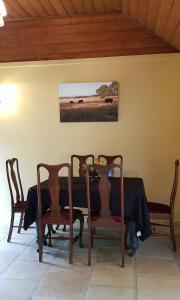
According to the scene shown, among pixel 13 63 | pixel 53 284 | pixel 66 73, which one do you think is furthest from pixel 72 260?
pixel 13 63

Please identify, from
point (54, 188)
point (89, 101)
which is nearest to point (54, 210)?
point (54, 188)

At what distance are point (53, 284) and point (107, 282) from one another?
49 centimetres

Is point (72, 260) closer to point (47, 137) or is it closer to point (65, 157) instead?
point (65, 157)

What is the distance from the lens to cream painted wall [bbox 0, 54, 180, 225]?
3.95 meters

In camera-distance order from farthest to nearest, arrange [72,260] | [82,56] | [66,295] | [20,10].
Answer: [82,56] → [20,10] → [72,260] → [66,295]

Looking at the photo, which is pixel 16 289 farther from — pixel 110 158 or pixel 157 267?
pixel 110 158

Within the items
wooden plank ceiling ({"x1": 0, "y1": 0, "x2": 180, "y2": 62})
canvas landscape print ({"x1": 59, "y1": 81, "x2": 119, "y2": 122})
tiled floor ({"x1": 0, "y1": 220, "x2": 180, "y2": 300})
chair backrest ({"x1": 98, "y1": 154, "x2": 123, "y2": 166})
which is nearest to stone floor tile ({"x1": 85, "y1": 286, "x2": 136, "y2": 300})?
tiled floor ({"x1": 0, "y1": 220, "x2": 180, "y2": 300})

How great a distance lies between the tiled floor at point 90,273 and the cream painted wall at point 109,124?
1183 millimetres

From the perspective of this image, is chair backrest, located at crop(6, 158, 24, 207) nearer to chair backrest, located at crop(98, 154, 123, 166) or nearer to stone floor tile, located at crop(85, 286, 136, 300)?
chair backrest, located at crop(98, 154, 123, 166)

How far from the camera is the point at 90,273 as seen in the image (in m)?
2.69

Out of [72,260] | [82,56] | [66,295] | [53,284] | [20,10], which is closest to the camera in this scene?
[66,295]

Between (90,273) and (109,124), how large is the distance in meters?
2.12

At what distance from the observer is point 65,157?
424 cm

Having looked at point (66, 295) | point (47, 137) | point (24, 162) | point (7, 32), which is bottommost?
point (66, 295)
